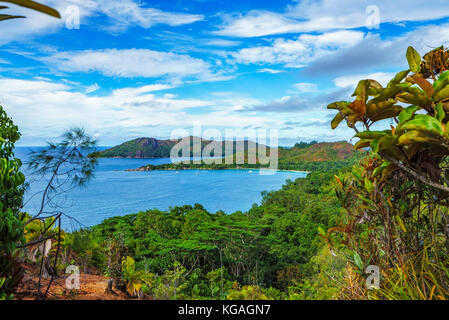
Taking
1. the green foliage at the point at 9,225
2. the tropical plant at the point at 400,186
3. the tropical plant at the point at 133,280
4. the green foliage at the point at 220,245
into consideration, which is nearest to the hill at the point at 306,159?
the green foliage at the point at 220,245

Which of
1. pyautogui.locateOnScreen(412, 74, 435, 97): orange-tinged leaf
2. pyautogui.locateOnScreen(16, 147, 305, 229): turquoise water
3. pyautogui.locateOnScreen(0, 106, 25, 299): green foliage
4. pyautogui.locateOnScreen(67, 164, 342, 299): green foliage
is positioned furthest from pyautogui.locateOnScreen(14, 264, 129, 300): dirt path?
pyautogui.locateOnScreen(16, 147, 305, 229): turquoise water

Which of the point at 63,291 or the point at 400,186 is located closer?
the point at 400,186

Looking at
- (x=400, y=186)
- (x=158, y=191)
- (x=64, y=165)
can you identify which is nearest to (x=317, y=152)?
(x=158, y=191)

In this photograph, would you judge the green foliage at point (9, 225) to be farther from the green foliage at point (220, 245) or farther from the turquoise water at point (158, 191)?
the turquoise water at point (158, 191)

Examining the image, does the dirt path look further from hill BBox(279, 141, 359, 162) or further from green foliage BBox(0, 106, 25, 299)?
hill BBox(279, 141, 359, 162)

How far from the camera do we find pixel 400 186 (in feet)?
3.45

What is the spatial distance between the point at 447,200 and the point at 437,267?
0.24 meters

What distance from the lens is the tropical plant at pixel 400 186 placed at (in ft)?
2.96

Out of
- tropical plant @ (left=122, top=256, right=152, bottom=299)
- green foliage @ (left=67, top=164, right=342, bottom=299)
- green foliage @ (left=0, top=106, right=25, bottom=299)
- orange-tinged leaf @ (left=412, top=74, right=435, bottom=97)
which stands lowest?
green foliage @ (left=67, top=164, right=342, bottom=299)

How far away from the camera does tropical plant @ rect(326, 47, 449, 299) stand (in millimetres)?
901

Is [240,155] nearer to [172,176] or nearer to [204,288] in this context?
[172,176]

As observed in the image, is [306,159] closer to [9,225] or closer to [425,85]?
[425,85]
